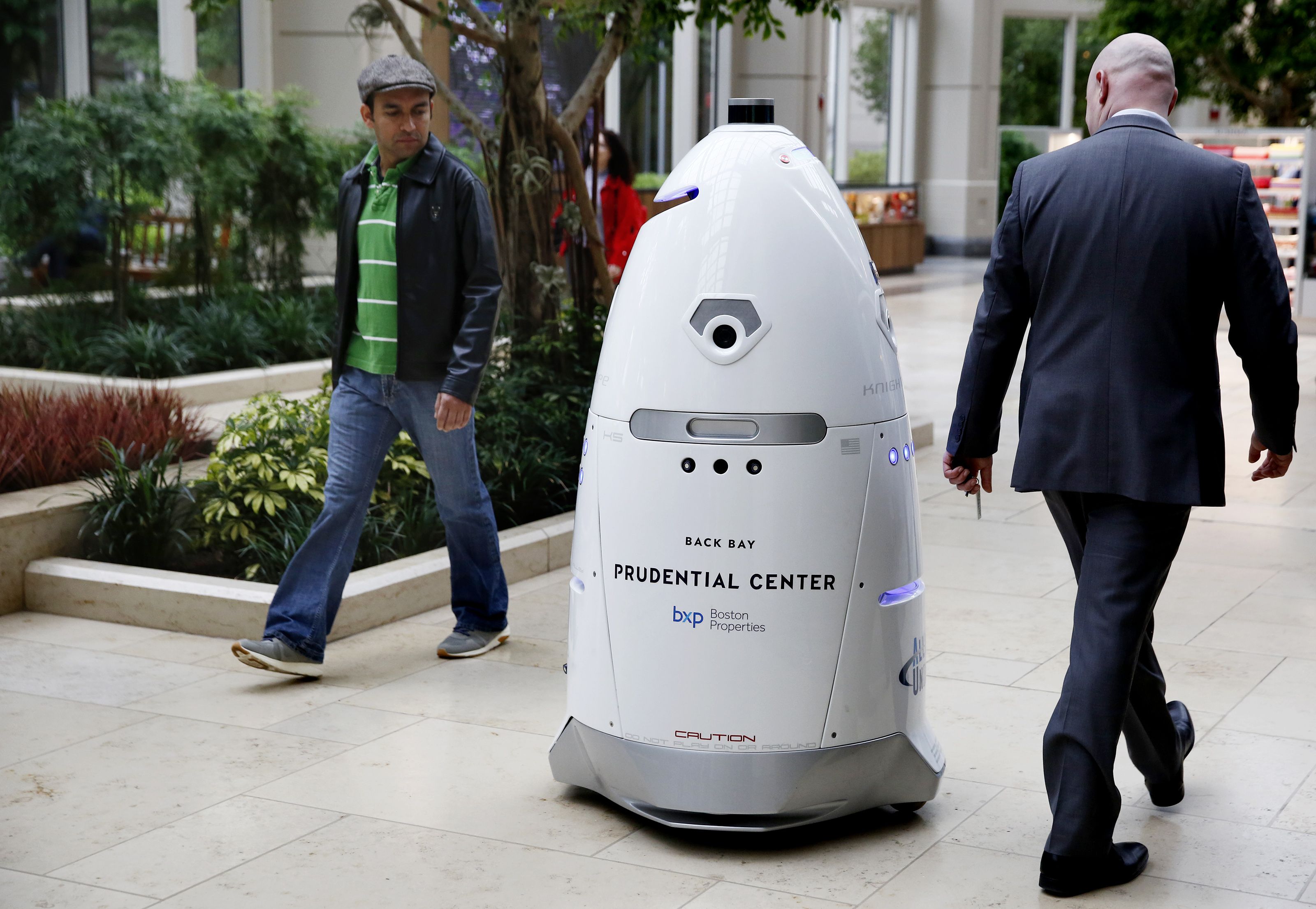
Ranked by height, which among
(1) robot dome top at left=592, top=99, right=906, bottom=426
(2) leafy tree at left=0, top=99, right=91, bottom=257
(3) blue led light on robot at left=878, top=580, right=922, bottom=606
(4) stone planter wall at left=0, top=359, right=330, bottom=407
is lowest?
(4) stone planter wall at left=0, top=359, right=330, bottom=407

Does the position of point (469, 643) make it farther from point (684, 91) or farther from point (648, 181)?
point (684, 91)

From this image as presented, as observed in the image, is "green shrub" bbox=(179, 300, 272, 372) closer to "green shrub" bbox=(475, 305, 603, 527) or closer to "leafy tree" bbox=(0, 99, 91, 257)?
"leafy tree" bbox=(0, 99, 91, 257)

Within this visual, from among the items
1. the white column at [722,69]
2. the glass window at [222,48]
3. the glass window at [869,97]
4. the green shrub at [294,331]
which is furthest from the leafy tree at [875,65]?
the green shrub at [294,331]

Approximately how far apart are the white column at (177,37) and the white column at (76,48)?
29.2 inches

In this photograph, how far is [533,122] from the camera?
308 inches

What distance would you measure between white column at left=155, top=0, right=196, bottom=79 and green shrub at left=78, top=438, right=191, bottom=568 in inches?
373

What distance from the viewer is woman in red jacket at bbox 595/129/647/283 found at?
8.60 meters

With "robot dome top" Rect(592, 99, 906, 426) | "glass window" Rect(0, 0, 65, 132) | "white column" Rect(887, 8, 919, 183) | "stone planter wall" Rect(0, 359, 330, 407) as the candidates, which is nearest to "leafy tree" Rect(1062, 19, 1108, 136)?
"white column" Rect(887, 8, 919, 183)

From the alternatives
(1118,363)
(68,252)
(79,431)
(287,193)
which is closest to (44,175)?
(68,252)

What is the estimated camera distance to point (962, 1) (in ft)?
93.2

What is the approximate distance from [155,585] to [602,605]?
261cm

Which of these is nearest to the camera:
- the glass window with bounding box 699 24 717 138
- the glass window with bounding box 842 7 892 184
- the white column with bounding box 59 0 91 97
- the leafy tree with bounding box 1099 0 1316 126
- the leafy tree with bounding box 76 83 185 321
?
the leafy tree with bounding box 76 83 185 321

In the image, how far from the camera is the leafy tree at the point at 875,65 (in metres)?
28.1

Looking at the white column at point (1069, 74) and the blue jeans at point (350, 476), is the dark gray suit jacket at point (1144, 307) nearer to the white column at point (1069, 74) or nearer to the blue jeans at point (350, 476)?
the blue jeans at point (350, 476)
